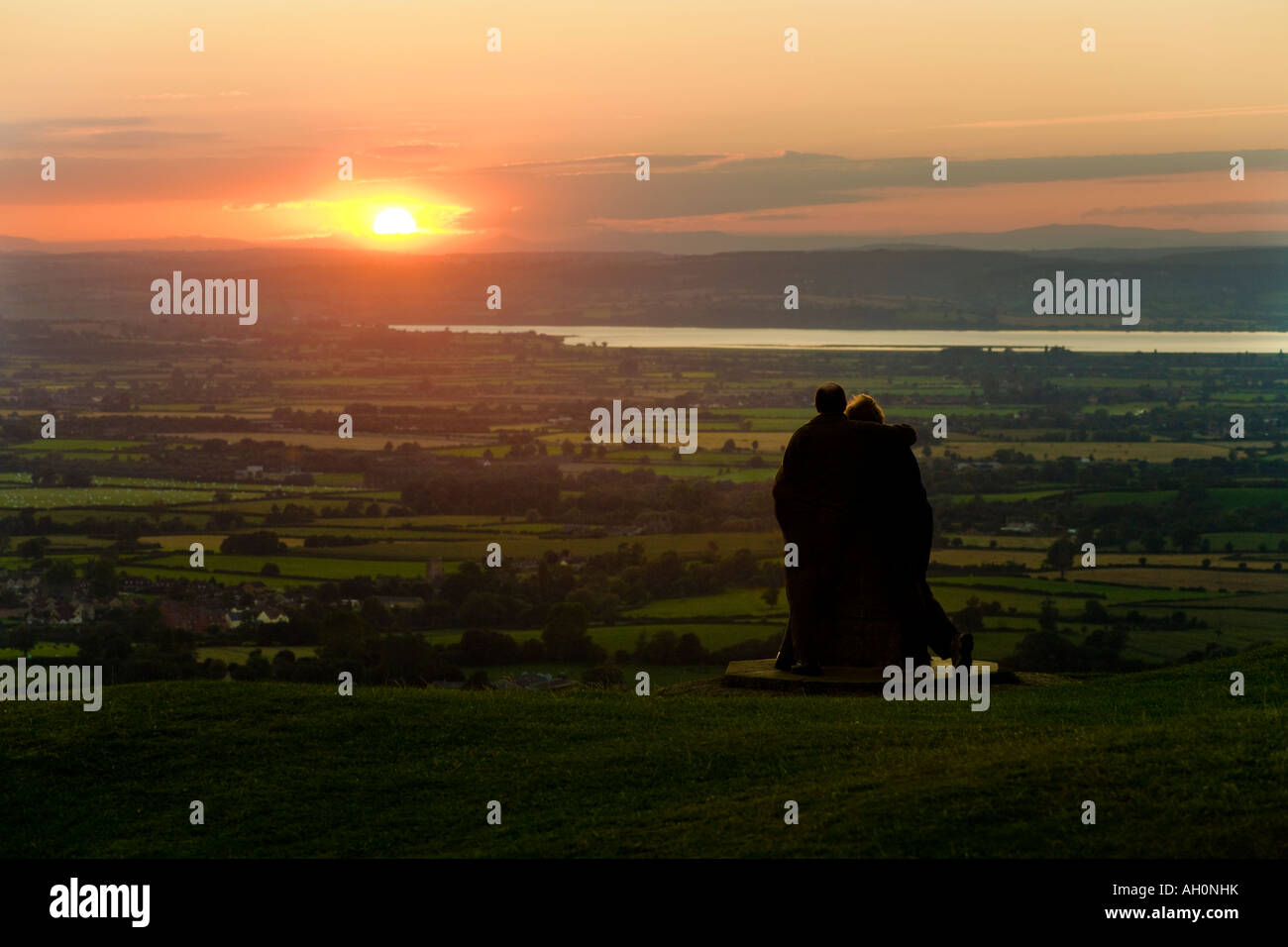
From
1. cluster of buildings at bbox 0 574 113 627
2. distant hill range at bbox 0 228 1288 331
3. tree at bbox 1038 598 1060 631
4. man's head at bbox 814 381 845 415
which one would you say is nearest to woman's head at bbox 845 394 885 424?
man's head at bbox 814 381 845 415

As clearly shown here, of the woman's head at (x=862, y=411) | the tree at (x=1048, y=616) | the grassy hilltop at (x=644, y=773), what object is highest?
the woman's head at (x=862, y=411)

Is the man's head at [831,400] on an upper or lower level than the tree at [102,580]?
upper

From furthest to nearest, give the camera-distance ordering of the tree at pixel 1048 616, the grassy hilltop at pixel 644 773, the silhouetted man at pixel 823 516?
the tree at pixel 1048 616
the silhouetted man at pixel 823 516
the grassy hilltop at pixel 644 773

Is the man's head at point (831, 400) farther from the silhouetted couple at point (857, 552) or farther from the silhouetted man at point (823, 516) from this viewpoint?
the silhouetted man at point (823, 516)

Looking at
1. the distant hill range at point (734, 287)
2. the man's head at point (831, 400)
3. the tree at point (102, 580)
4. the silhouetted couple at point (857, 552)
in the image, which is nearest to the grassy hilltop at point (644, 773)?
the silhouetted couple at point (857, 552)

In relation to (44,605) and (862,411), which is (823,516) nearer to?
(862,411)

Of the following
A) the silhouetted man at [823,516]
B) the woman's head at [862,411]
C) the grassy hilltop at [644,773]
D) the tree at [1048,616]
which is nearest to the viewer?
the grassy hilltop at [644,773]
